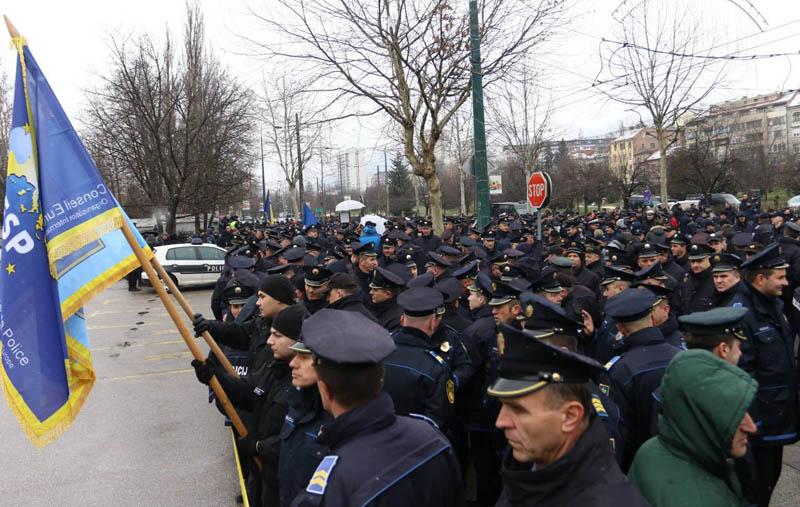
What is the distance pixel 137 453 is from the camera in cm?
611

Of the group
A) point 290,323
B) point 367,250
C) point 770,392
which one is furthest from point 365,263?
point 770,392

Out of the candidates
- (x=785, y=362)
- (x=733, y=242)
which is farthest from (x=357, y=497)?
(x=733, y=242)

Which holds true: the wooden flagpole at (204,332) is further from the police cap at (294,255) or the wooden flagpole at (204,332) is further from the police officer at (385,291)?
the police cap at (294,255)

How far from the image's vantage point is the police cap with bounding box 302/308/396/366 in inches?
83.9

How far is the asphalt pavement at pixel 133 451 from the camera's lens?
Answer: 5.24 metres

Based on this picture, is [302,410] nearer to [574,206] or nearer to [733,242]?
[733,242]

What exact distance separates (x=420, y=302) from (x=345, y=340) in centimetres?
171

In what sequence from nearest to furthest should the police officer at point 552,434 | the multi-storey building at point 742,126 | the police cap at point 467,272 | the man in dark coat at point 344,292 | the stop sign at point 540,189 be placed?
1. the police officer at point 552,434
2. the man in dark coat at point 344,292
3. the police cap at point 467,272
4. the stop sign at point 540,189
5. the multi-storey building at point 742,126

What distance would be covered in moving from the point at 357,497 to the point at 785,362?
3.51m

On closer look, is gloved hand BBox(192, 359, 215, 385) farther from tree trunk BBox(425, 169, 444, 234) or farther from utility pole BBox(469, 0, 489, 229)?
tree trunk BBox(425, 169, 444, 234)

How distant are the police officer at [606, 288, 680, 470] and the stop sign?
6562 mm

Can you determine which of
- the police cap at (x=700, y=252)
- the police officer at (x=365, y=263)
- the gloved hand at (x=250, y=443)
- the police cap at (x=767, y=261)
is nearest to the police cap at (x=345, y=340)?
the gloved hand at (x=250, y=443)

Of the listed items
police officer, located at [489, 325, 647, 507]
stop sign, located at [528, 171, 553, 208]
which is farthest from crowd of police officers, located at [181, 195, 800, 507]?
stop sign, located at [528, 171, 553, 208]

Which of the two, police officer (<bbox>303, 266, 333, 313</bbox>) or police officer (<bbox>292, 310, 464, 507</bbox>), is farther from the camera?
police officer (<bbox>303, 266, 333, 313</bbox>)
